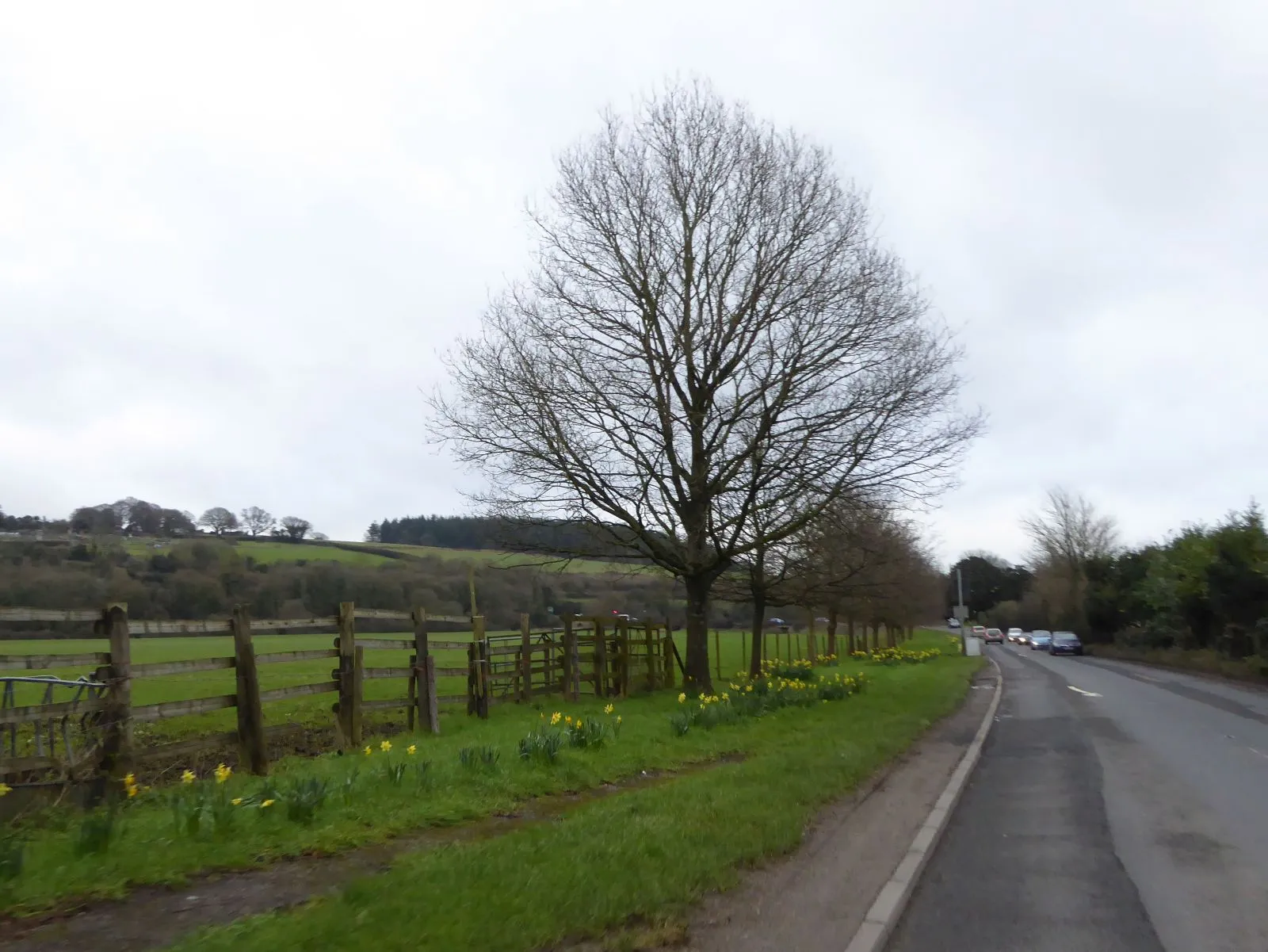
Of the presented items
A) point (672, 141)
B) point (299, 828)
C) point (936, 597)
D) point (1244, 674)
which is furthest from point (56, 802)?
point (936, 597)

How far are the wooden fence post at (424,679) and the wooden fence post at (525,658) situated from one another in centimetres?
449

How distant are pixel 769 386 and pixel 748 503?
2110 millimetres

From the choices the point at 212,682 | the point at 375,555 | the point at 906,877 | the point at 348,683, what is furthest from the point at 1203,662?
the point at 906,877

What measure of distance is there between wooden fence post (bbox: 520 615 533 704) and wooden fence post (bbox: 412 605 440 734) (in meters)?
4.49

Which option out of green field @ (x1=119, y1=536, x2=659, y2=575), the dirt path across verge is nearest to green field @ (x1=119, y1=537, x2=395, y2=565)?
green field @ (x1=119, y1=536, x2=659, y2=575)

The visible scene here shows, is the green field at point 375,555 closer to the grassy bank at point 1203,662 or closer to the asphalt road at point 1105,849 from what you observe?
the asphalt road at point 1105,849

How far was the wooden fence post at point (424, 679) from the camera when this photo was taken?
1406cm

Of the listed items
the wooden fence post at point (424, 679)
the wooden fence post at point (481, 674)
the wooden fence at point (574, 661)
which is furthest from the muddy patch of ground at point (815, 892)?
the wooden fence at point (574, 661)

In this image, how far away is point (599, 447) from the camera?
18.5 meters

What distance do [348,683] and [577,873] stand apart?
6.54 metres

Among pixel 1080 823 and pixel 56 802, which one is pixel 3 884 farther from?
pixel 1080 823

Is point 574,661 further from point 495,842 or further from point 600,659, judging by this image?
point 495,842

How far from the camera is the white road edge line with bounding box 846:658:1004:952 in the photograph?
5.79m

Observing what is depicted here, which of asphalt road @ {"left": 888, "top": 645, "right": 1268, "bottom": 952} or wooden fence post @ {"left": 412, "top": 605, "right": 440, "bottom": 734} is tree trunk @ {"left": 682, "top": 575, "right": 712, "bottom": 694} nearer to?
asphalt road @ {"left": 888, "top": 645, "right": 1268, "bottom": 952}
